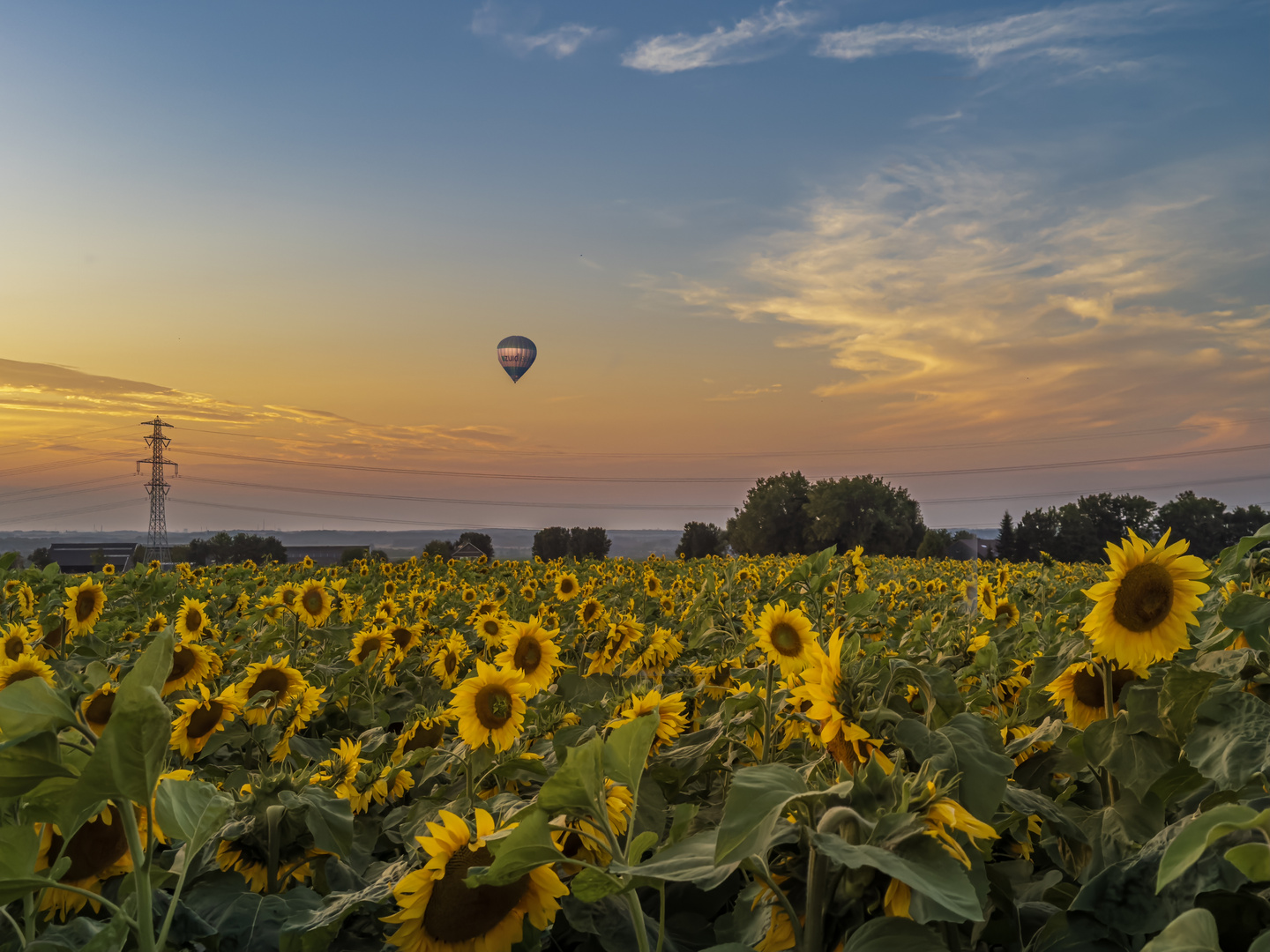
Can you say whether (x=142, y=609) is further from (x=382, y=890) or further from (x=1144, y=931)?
(x=1144, y=931)

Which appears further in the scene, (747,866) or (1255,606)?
(1255,606)

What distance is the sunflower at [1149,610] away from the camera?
204 centimetres

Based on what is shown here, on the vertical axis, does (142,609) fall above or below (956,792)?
below

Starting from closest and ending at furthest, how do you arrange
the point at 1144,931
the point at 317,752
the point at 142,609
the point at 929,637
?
the point at 1144,931, the point at 317,752, the point at 929,637, the point at 142,609

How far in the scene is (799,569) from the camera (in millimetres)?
4410

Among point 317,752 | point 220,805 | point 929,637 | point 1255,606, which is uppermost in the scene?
point 1255,606

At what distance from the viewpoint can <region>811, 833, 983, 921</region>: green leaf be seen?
2.93 feet

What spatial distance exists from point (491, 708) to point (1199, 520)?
91786 mm

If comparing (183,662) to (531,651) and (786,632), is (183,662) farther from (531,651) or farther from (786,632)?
(786,632)

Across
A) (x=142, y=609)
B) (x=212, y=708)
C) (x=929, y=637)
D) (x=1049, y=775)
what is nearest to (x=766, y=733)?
(x=1049, y=775)

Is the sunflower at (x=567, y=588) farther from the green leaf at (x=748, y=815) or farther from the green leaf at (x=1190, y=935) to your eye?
the green leaf at (x=1190, y=935)

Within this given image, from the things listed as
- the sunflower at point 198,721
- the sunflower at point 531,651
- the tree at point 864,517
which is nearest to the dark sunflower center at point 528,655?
the sunflower at point 531,651

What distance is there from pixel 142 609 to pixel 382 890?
9083 millimetres

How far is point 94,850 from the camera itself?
176 centimetres
